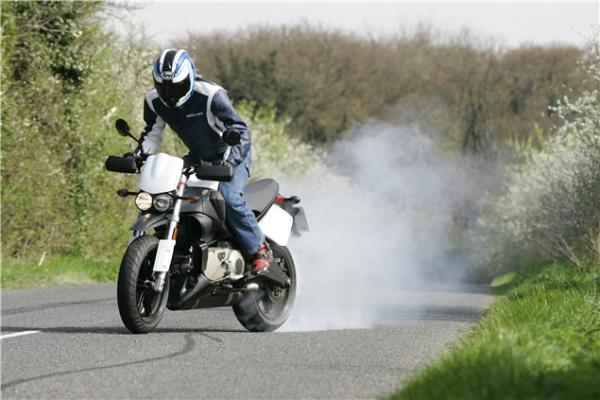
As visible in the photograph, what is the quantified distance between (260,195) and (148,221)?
1.66m

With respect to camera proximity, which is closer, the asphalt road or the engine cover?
the asphalt road

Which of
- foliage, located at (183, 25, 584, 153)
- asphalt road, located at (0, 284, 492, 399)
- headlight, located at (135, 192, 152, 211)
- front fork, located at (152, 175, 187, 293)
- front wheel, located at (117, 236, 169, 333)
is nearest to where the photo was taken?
asphalt road, located at (0, 284, 492, 399)

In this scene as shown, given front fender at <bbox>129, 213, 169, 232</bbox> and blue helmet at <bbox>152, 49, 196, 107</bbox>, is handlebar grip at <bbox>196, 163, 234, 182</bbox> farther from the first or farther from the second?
blue helmet at <bbox>152, 49, 196, 107</bbox>

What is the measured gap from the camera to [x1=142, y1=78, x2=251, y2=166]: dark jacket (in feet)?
32.1

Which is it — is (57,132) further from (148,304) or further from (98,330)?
(148,304)

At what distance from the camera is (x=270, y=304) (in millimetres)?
10812

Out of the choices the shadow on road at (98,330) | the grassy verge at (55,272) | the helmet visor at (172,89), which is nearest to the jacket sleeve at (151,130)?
the helmet visor at (172,89)

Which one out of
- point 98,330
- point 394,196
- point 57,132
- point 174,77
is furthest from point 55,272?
point 394,196

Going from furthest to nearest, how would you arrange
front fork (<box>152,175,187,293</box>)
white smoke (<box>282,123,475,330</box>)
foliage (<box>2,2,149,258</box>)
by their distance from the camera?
white smoke (<box>282,123,475,330</box>)
foliage (<box>2,2,149,258</box>)
front fork (<box>152,175,187,293</box>)

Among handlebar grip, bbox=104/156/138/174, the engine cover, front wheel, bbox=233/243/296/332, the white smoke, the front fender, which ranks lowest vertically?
the white smoke

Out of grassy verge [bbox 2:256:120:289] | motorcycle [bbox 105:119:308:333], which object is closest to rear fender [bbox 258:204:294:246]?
motorcycle [bbox 105:119:308:333]

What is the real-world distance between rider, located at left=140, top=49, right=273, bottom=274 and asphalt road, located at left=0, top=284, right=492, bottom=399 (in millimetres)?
885

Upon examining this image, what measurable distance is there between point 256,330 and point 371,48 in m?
71.3

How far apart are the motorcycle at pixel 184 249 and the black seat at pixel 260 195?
1 cm
